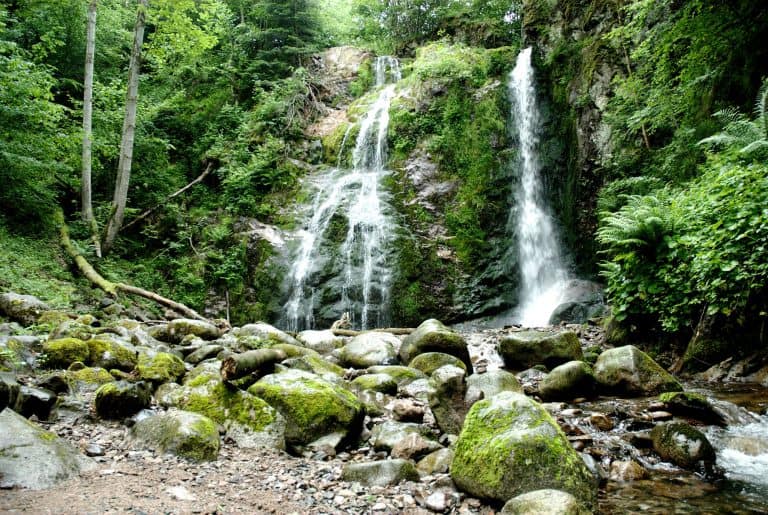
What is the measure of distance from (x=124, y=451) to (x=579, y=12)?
17.4 metres

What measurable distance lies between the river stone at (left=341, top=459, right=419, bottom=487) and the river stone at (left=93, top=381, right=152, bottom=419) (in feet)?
6.86

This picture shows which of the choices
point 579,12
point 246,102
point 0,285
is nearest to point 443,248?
point 579,12

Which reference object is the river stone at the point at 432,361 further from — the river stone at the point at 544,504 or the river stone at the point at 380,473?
the river stone at the point at 544,504

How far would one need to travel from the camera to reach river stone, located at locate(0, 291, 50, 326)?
709 centimetres

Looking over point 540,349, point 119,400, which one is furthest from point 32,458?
point 540,349

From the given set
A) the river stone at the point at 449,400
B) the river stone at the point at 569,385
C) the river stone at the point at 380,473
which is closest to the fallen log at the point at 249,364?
the river stone at the point at 380,473

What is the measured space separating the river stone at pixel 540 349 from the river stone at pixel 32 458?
605 cm

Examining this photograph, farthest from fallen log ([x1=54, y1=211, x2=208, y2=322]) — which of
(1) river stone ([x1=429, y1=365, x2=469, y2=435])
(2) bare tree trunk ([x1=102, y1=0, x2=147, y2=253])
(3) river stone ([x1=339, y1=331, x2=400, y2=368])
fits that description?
(1) river stone ([x1=429, y1=365, x2=469, y2=435])

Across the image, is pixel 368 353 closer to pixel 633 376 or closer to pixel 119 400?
pixel 633 376

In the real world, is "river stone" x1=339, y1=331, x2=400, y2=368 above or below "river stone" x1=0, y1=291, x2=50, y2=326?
below

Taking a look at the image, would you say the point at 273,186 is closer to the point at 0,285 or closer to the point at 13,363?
the point at 0,285

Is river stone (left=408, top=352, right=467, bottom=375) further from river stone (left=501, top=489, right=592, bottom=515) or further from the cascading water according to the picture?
the cascading water

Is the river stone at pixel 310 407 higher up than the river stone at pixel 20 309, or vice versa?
the river stone at pixel 20 309

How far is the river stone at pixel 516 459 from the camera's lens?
296 cm
